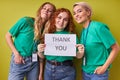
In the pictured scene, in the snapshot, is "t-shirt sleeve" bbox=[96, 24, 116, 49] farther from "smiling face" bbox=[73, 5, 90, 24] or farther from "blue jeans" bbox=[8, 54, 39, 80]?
"blue jeans" bbox=[8, 54, 39, 80]

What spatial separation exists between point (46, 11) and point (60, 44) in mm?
356

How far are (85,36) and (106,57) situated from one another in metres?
0.25

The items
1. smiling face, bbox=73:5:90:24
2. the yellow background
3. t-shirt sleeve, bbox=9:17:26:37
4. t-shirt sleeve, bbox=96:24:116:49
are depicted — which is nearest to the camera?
t-shirt sleeve, bbox=96:24:116:49

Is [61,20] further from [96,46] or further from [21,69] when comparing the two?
[21,69]

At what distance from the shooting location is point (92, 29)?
1.63 metres

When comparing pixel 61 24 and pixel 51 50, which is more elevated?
pixel 61 24

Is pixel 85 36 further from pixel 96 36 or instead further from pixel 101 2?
pixel 101 2

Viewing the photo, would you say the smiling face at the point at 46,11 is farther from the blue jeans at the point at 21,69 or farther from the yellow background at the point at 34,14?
the blue jeans at the point at 21,69

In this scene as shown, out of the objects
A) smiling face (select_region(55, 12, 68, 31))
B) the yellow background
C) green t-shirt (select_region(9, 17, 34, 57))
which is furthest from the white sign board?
the yellow background

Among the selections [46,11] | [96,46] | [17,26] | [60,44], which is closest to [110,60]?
[96,46]

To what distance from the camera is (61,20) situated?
66.7 inches

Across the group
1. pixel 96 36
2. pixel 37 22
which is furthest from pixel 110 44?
pixel 37 22

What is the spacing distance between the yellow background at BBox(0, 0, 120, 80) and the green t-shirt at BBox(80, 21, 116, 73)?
1.11ft

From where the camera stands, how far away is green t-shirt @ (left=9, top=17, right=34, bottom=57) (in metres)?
1.80
